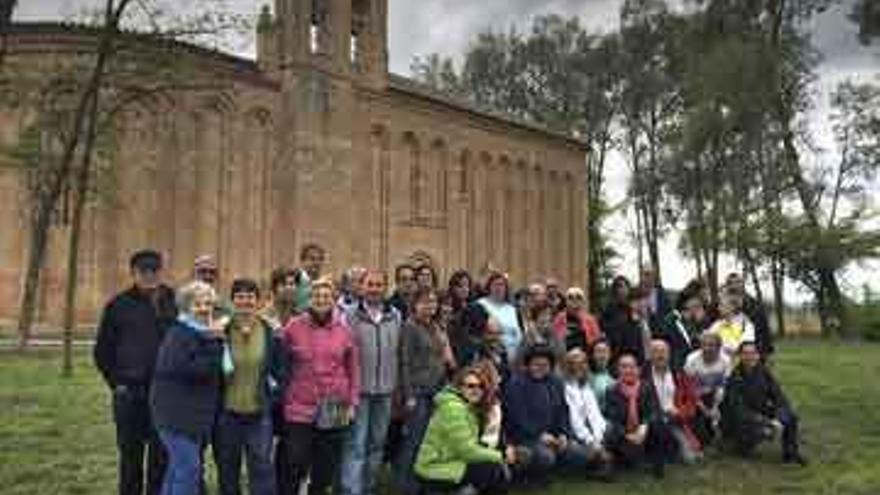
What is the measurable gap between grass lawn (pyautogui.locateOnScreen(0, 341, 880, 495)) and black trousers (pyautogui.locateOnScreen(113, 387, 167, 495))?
1.35 m

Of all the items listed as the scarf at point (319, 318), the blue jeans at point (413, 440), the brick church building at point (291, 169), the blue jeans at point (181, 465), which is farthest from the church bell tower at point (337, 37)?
the blue jeans at point (181, 465)

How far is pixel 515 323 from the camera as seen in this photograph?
32.8ft

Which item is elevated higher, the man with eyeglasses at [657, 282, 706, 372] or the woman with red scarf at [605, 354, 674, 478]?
the man with eyeglasses at [657, 282, 706, 372]

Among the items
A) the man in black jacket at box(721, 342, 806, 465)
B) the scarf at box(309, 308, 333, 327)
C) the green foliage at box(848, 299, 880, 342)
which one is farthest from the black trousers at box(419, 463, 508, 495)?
the green foliage at box(848, 299, 880, 342)

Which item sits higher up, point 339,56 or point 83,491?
point 339,56

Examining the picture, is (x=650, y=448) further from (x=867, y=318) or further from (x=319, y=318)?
(x=867, y=318)

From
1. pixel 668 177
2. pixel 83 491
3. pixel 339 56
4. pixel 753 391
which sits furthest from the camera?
pixel 668 177

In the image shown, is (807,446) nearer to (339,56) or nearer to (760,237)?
(339,56)

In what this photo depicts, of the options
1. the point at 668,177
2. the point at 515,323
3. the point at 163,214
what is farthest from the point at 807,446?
the point at 668,177

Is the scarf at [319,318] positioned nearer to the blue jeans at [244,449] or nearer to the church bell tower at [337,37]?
the blue jeans at [244,449]

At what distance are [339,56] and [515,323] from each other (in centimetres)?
2331

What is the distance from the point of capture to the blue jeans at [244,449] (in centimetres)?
745

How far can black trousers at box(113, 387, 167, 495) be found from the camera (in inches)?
299

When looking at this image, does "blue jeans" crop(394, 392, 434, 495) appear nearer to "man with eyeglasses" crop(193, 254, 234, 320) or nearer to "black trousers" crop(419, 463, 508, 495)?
"black trousers" crop(419, 463, 508, 495)
